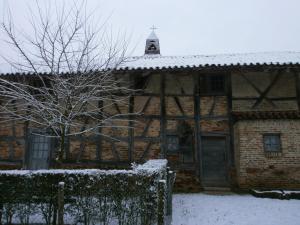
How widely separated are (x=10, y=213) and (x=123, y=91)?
265 inches

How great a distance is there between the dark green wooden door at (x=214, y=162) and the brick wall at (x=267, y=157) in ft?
2.71

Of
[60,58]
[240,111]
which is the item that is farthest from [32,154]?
[240,111]

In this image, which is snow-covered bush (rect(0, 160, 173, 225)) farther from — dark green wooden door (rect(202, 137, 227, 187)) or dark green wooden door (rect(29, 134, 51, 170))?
dark green wooden door (rect(29, 134, 51, 170))

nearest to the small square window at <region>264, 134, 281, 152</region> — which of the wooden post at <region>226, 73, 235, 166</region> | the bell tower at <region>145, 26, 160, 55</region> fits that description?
the wooden post at <region>226, 73, 235, 166</region>

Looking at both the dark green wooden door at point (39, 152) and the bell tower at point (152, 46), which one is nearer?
the dark green wooden door at point (39, 152)

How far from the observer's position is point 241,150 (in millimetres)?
10430

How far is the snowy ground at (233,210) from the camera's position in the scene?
265 inches

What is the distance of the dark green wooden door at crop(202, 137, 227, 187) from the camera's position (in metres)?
11.2

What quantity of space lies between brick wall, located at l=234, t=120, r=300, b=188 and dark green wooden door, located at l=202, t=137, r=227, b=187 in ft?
2.71

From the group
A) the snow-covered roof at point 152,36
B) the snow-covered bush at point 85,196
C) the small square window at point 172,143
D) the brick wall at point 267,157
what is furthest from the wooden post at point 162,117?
the snow-covered roof at point 152,36

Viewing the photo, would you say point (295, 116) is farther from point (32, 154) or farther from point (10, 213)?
point (32, 154)

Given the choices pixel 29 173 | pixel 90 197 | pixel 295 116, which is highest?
pixel 295 116

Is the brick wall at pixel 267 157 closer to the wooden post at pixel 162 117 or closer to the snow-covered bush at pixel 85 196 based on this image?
the wooden post at pixel 162 117

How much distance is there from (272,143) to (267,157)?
1.79 feet
